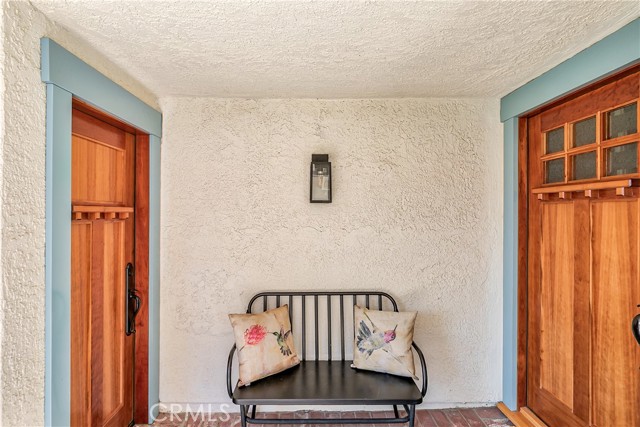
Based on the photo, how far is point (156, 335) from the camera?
277 cm

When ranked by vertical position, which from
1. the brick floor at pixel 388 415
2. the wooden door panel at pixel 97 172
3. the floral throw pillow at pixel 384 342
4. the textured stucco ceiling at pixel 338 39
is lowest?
the brick floor at pixel 388 415

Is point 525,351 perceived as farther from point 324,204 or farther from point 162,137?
point 162,137

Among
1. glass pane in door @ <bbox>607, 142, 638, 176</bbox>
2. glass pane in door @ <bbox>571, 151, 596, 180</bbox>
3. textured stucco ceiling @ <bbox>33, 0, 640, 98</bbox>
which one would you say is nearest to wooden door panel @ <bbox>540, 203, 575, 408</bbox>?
glass pane in door @ <bbox>571, 151, 596, 180</bbox>

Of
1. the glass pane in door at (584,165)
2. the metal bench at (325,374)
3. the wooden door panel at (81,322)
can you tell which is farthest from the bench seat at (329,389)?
the glass pane in door at (584,165)

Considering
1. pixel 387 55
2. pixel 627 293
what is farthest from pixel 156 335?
pixel 627 293

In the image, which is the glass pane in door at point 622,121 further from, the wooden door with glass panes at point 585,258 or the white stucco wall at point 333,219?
the white stucco wall at point 333,219

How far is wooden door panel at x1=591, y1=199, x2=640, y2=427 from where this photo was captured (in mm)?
1817

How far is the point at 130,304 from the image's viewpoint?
254 centimetres

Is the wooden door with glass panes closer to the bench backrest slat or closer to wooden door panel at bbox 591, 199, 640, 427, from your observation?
wooden door panel at bbox 591, 199, 640, 427

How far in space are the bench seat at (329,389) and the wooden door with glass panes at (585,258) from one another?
3.16 ft

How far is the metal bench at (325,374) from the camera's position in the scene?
85.8 inches

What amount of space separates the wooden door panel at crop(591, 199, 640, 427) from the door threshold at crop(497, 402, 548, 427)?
1.80 ft

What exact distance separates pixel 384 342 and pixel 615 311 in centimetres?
130

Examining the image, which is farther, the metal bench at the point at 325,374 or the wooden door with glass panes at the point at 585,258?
the metal bench at the point at 325,374
